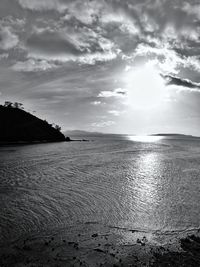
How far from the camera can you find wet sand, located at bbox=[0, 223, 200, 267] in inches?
443

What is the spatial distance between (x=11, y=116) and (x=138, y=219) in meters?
146

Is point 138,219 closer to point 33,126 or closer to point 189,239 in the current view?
point 189,239

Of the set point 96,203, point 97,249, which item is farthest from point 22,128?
point 97,249

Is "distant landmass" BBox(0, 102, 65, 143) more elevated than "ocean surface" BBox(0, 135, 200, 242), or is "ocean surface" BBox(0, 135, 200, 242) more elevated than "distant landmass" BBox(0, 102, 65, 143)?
"distant landmass" BBox(0, 102, 65, 143)

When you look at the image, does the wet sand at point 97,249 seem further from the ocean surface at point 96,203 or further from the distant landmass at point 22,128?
the distant landmass at point 22,128

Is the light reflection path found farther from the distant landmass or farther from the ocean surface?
the distant landmass

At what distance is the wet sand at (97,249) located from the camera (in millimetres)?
11242

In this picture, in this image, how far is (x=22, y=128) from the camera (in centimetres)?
13838

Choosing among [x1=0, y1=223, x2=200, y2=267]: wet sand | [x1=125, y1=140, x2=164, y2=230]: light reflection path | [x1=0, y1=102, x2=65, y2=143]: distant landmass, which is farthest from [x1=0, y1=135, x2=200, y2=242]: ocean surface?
[x1=0, y1=102, x2=65, y2=143]: distant landmass

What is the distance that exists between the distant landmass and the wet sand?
378 ft

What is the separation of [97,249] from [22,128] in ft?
447

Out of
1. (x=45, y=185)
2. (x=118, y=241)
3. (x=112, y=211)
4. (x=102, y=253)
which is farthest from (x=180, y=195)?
(x=45, y=185)

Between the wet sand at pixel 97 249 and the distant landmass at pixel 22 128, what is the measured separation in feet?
378

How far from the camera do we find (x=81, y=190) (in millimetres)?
26844
